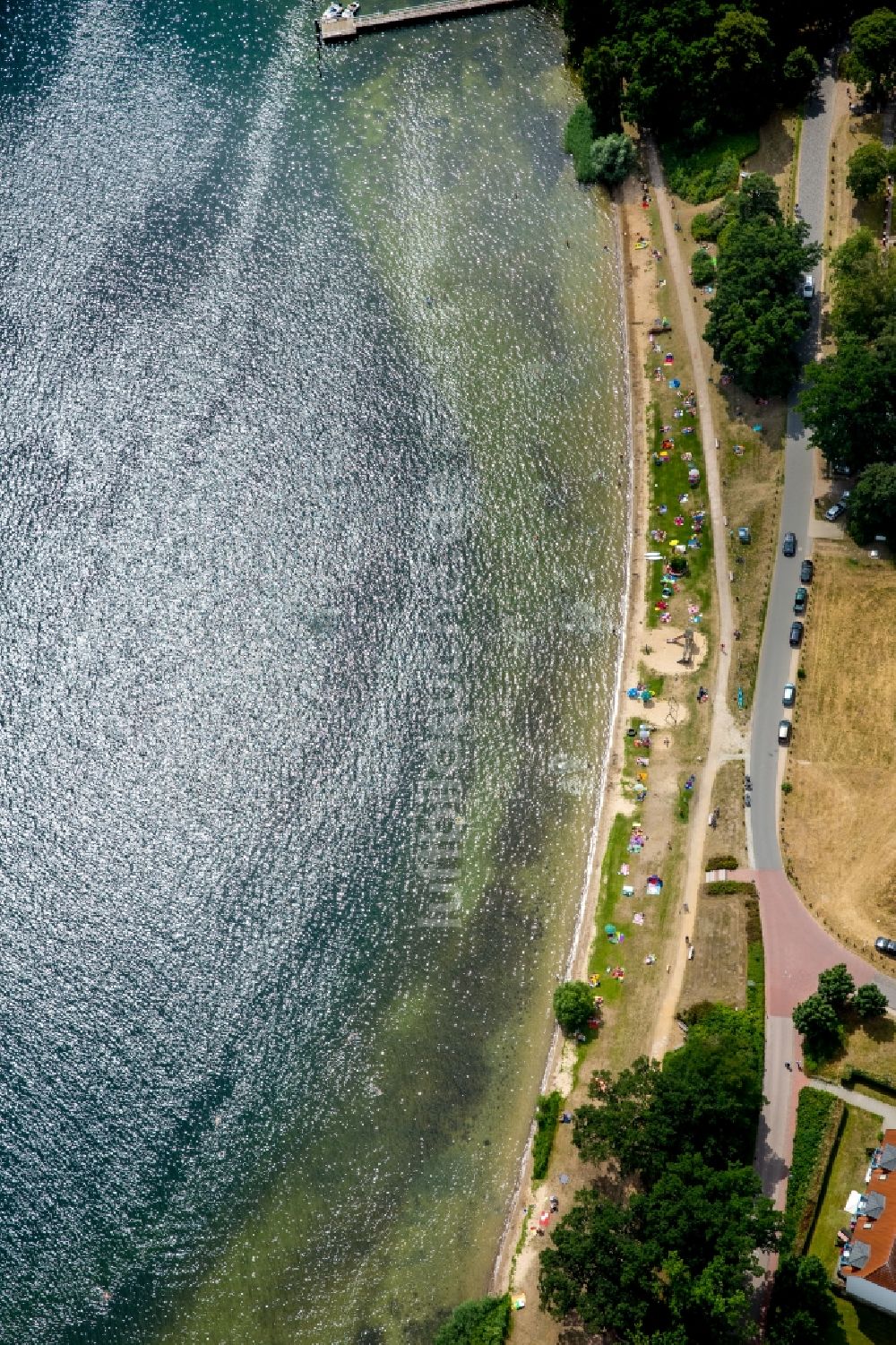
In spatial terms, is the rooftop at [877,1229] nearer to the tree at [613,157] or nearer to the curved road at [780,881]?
the curved road at [780,881]

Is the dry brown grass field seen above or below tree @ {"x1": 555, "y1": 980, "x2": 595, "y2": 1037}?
above

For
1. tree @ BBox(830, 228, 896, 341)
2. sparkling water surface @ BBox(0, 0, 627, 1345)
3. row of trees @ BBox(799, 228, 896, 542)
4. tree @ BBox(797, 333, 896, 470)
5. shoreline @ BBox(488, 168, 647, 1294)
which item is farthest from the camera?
tree @ BBox(830, 228, 896, 341)

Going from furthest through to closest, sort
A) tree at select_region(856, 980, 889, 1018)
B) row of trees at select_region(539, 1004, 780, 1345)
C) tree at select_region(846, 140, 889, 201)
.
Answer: tree at select_region(846, 140, 889, 201)
tree at select_region(856, 980, 889, 1018)
row of trees at select_region(539, 1004, 780, 1345)

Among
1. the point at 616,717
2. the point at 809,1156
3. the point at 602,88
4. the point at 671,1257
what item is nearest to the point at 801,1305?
the point at 671,1257

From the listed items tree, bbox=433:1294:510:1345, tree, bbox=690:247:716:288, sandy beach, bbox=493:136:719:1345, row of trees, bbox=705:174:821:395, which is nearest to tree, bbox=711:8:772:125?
sandy beach, bbox=493:136:719:1345

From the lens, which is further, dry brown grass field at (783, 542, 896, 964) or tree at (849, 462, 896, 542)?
tree at (849, 462, 896, 542)

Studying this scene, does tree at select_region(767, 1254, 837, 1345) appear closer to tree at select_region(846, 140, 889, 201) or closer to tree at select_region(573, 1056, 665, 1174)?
tree at select_region(573, 1056, 665, 1174)

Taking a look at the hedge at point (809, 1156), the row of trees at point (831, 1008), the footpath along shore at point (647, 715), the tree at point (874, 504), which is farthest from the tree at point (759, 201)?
the hedge at point (809, 1156)

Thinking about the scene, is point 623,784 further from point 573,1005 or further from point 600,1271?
point 600,1271
